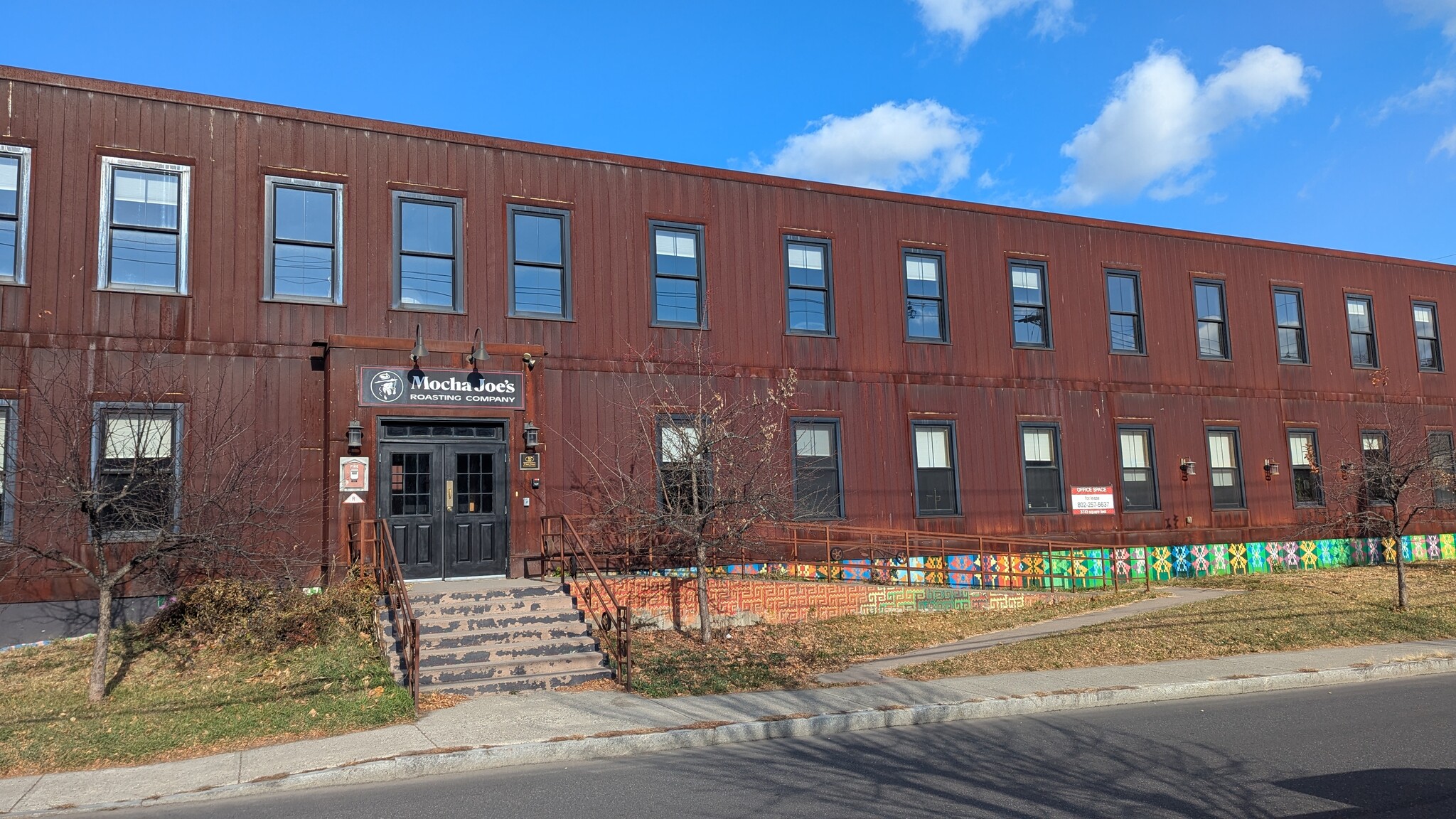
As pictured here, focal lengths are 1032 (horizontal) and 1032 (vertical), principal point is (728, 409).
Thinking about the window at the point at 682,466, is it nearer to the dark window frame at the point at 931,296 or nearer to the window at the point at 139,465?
the dark window frame at the point at 931,296

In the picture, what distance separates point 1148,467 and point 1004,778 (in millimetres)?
16142

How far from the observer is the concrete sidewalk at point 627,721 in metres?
8.37

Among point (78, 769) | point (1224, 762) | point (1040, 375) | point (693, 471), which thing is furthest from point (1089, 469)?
point (78, 769)

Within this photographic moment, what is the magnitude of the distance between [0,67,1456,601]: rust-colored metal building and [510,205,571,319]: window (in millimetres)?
49

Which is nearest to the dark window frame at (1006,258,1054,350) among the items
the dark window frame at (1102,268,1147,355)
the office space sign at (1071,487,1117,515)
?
the dark window frame at (1102,268,1147,355)

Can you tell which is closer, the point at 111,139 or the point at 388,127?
the point at 111,139

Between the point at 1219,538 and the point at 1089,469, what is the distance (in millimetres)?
3828

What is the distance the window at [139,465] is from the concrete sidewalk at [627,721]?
373cm

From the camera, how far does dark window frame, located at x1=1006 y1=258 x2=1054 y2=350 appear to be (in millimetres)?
21562

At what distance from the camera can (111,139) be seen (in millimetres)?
14695

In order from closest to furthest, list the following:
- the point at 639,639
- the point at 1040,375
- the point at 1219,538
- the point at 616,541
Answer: the point at 639,639 < the point at 616,541 < the point at 1040,375 < the point at 1219,538

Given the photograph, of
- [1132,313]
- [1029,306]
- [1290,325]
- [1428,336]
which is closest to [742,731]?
[1029,306]

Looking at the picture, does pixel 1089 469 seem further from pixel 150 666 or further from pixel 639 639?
pixel 150 666

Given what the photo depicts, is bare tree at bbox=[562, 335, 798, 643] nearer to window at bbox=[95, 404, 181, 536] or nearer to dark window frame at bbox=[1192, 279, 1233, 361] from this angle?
window at bbox=[95, 404, 181, 536]
